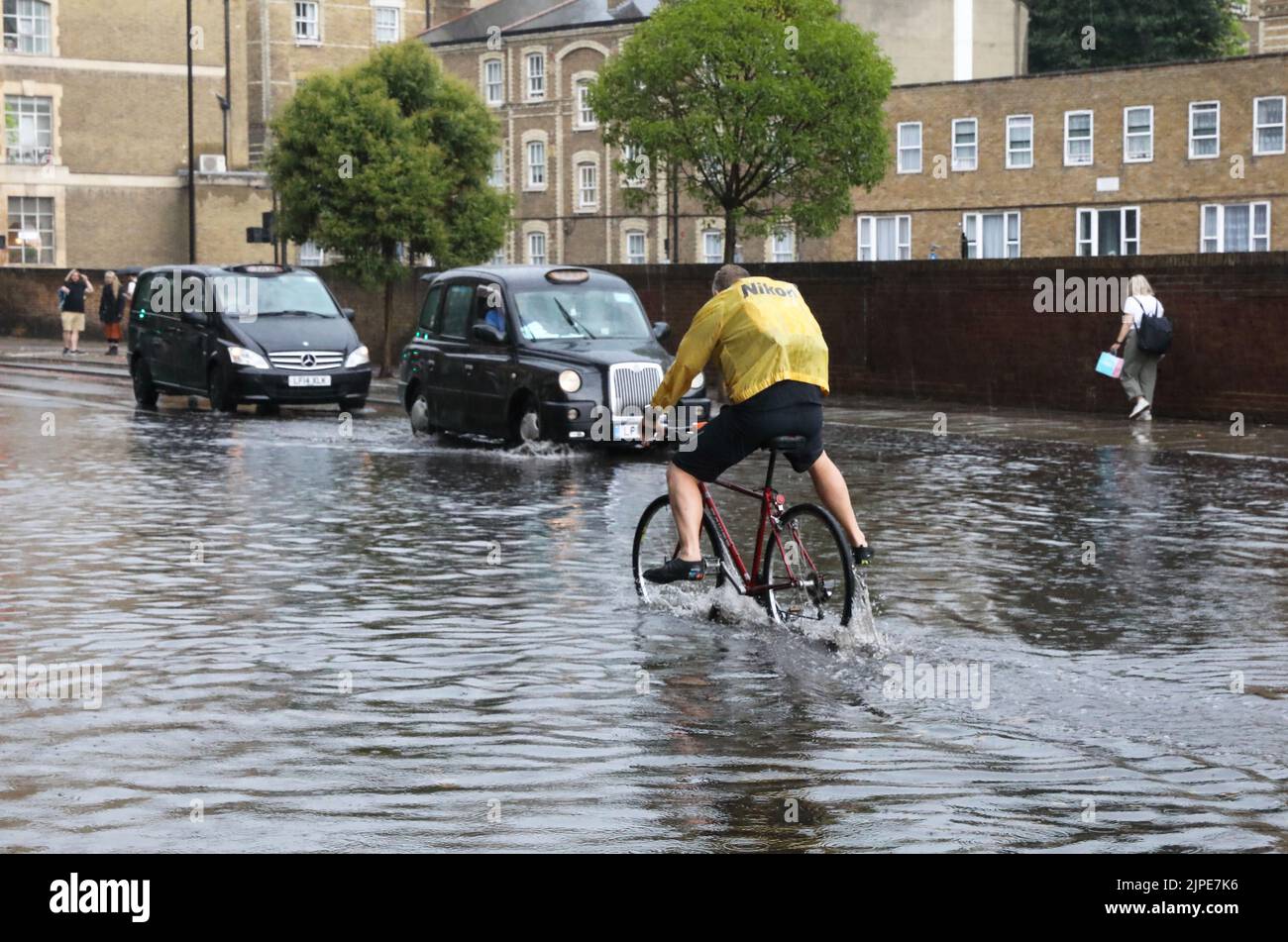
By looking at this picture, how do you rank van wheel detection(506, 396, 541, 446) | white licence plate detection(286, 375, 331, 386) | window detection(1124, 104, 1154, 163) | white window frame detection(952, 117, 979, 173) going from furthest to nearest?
white window frame detection(952, 117, 979, 173) → window detection(1124, 104, 1154, 163) → white licence plate detection(286, 375, 331, 386) → van wheel detection(506, 396, 541, 446)

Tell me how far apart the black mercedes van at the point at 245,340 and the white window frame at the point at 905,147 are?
36.1 m

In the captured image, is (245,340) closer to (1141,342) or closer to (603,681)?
(1141,342)

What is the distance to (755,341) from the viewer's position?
31.6ft

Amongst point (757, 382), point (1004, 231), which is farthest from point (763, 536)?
point (1004, 231)

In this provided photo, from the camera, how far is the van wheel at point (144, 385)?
27.5m

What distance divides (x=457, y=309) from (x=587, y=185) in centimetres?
4994

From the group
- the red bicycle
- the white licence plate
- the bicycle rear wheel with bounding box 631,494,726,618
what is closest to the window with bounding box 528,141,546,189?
the white licence plate

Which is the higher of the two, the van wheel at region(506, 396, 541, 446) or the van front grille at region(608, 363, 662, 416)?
the van front grille at region(608, 363, 662, 416)

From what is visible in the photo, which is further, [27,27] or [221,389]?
[27,27]

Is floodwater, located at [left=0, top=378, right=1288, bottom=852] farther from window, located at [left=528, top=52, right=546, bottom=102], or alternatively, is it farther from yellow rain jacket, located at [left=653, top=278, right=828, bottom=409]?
window, located at [left=528, top=52, right=546, bottom=102]

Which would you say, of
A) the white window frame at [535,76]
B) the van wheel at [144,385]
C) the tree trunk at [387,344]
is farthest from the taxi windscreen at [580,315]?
the white window frame at [535,76]

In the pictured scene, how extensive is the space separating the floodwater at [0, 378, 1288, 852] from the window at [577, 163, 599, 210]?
54485 millimetres

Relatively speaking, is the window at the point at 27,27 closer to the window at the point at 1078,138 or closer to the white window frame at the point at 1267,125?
the window at the point at 1078,138

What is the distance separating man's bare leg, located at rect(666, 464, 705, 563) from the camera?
9969 millimetres
